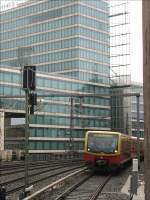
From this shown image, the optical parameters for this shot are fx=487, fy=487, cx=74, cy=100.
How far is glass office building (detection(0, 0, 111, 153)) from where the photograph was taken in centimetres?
9762

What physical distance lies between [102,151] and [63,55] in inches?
3129

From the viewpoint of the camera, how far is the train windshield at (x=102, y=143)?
105ft

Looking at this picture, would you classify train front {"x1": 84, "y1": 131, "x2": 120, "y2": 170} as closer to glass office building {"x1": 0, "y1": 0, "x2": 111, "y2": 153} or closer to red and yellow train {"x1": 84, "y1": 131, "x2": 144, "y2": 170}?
red and yellow train {"x1": 84, "y1": 131, "x2": 144, "y2": 170}

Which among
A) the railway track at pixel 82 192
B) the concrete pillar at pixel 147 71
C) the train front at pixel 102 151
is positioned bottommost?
the railway track at pixel 82 192

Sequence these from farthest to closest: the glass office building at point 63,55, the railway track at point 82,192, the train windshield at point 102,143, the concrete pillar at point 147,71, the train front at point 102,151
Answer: the glass office building at point 63,55 → the train windshield at point 102,143 → the train front at point 102,151 → the railway track at point 82,192 → the concrete pillar at point 147,71

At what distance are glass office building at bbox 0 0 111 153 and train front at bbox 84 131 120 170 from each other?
2407 inches

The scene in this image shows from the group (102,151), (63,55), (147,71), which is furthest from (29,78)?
(63,55)

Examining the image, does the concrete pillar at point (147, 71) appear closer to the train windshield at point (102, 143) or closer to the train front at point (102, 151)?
the train front at point (102, 151)

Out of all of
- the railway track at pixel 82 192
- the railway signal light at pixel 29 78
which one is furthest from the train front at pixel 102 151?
the railway signal light at pixel 29 78

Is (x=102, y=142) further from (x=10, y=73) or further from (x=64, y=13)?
(x=64, y=13)

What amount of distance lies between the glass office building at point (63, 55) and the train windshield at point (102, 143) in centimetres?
6116

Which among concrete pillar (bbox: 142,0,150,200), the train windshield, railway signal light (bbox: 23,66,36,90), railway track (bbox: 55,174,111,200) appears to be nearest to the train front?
the train windshield

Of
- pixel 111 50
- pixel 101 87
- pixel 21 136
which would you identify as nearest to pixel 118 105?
pixel 101 87

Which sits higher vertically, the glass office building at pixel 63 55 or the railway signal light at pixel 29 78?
the glass office building at pixel 63 55
